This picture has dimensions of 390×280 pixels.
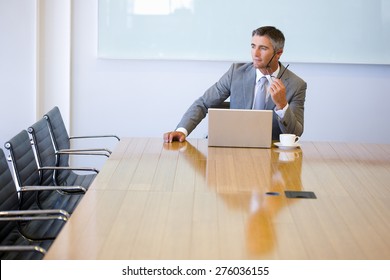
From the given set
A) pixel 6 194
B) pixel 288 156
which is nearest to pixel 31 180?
pixel 6 194

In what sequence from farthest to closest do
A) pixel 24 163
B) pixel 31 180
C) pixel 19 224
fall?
1. pixel 31 180
2. pixel 24 163
3. pixel 19 224

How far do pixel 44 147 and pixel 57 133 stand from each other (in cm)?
42

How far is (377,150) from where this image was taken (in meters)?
5.06

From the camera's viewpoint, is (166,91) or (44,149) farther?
(166,91)

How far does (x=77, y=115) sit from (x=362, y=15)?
2787 mm

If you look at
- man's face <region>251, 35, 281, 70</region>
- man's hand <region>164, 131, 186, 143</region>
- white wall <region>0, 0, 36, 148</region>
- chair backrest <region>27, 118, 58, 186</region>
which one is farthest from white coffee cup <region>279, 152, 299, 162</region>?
white wall <region>0, 0, 36, 148</region>

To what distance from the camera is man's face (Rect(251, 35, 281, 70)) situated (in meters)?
5.51

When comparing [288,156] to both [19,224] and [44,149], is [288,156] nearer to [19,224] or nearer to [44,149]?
[44,149]

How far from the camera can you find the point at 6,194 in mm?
3830

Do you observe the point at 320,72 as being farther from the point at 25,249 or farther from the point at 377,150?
the point at 25,249

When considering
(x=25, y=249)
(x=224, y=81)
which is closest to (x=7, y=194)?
(x=25, y=249)

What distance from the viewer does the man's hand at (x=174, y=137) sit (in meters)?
5.10

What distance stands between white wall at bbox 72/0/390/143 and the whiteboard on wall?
0.33 ft
